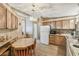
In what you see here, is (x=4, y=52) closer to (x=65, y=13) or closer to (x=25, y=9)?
(x=25, y=9)

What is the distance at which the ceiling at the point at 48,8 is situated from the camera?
1.85m

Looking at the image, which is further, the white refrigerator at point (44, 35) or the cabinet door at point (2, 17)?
the white refrigerator at point (44, 35)

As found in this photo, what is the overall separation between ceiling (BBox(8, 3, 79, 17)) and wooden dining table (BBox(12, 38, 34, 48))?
436mm

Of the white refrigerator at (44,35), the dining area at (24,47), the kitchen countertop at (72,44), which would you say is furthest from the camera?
the white refrigerator at (44,35)

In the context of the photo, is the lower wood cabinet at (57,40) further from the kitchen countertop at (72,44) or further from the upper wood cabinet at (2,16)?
the upper wood cabinet at (2,16)

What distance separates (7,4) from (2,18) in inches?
9.6

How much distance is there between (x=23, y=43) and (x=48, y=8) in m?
0.72

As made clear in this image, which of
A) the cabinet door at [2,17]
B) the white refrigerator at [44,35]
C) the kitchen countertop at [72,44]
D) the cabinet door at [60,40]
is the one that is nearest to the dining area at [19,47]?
the white refrigerator at [44,35]

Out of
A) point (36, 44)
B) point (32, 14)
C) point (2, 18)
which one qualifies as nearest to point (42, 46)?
point (36, 44)

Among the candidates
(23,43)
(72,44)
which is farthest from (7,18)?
(72,44)

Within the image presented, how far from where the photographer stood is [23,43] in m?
1.89

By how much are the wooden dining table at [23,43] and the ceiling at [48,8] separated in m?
0.44

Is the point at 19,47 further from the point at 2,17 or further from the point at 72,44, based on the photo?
the point at 72,44

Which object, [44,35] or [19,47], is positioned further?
[44,35]
